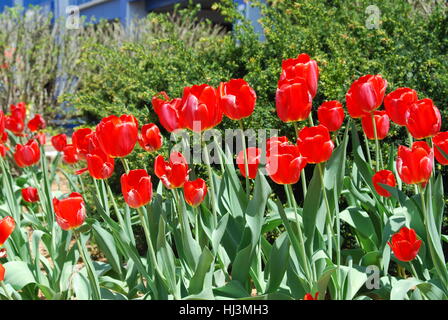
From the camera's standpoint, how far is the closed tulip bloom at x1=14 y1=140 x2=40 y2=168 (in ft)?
8.61

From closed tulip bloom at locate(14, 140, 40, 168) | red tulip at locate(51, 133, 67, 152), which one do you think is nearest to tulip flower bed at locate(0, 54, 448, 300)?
closed tulip bloom at locate(14, 140, 40, 168)

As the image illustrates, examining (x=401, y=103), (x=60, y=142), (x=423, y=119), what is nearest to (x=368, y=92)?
(x=401, y=103)

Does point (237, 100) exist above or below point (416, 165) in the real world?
above

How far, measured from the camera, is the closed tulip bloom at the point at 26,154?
8.61ft

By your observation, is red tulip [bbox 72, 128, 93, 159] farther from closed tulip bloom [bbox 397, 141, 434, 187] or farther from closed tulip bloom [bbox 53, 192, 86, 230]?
closed tulip bloom [bbox 397, 141, 434, 187]

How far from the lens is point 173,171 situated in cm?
170

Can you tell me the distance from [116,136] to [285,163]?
0.45 meters

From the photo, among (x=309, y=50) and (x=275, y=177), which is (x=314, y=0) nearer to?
(x=309, y=50)

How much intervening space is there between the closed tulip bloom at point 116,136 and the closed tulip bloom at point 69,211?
0.16m

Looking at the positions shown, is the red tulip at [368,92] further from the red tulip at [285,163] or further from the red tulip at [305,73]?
the red tulip at [285,163]

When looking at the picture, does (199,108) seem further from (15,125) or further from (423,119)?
(15,125)

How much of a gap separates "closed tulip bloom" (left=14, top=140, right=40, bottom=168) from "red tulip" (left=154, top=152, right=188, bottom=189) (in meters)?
1.11

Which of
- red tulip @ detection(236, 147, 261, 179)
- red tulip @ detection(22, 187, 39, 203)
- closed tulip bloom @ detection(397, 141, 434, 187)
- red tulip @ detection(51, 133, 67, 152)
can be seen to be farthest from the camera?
red tulip @ detection(51, 133, 67, 152)
